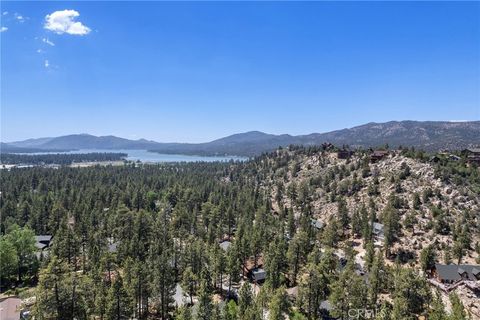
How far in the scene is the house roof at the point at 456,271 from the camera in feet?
208

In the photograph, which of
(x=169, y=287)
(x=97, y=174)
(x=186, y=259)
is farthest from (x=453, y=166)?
(x=97, y=174)

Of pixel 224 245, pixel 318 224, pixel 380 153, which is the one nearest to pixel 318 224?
pixel 318 224

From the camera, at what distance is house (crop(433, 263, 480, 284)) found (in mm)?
63125

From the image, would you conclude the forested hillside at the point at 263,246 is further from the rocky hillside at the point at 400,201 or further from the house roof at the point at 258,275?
the rocky hillside at the point at 400,201

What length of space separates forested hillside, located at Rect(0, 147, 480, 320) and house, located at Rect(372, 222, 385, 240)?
0.42 metres

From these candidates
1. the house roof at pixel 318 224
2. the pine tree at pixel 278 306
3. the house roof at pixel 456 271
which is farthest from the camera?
the house roof at pixel 318 224

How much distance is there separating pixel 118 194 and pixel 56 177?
6466cm

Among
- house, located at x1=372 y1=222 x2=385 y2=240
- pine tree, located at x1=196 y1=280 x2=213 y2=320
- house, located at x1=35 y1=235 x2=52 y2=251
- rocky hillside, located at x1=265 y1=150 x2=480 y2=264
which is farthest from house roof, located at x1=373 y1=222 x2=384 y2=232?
house, located at x1=35 y1=235 x2=52 y2=251

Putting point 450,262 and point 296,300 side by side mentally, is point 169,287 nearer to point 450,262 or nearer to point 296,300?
point 296,300

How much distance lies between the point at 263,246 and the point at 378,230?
3806 cm

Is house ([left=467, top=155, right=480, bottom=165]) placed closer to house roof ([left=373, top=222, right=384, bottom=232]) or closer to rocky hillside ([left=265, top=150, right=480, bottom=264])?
rocky hillside ([left=265, top=150, right=480, bottom=264])

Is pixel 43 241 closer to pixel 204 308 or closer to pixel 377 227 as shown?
pixel 204 308

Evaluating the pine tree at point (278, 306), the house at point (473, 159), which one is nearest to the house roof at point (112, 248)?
the pine tree at point (278, 306)

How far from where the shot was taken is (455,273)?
210ft
